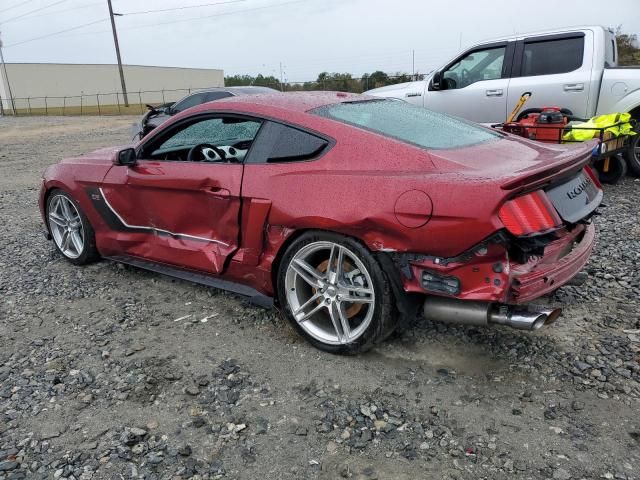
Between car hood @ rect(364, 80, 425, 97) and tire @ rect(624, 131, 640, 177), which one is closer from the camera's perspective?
tire @ rect(624, 131, 640, 177)

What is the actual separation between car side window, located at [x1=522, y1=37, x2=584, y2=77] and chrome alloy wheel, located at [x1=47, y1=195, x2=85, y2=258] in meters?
6.12

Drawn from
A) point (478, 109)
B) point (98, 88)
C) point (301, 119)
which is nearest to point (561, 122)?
point (478, 109)

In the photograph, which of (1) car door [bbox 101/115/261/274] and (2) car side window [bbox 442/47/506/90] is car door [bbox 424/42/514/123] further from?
(1) car door [bbox 101/115/261/274]

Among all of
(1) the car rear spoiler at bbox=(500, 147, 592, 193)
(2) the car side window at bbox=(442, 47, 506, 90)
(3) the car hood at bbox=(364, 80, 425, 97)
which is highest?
(2) the car side window at bbox=(442, 47, 506, 90)

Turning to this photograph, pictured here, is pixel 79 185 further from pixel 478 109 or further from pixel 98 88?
pixel 98 88

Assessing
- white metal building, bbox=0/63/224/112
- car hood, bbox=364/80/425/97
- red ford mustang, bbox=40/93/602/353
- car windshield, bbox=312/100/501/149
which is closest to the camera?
red ford mustang, bbox=40/93/602/353

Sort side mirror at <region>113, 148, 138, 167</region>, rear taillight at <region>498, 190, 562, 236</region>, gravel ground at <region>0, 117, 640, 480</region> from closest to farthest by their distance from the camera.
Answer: gravel ground at <region>0, 117, 640, 480</region> < rear taillight at <region>498, 190, 562, 236</region> < side mirror at <region>113, 148, 138, 167</region>

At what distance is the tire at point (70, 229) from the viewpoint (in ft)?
15.3

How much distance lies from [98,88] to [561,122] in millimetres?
66378

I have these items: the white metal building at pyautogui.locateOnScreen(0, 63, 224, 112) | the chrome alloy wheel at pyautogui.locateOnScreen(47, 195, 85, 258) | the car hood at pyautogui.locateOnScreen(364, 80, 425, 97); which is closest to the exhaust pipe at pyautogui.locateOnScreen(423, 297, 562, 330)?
the chrome alloy wheel at pyautogui.locateOnScreen(47, 195, 85, 258)

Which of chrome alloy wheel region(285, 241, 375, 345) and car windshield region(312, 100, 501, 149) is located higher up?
car windshield region(312, 100, 501, 149)

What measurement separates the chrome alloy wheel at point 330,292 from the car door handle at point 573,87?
554 centimetres

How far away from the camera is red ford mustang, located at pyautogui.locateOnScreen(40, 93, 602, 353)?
260 cm

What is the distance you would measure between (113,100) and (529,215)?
2485 inches
